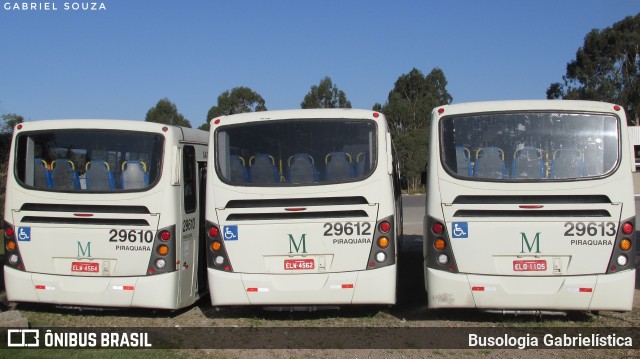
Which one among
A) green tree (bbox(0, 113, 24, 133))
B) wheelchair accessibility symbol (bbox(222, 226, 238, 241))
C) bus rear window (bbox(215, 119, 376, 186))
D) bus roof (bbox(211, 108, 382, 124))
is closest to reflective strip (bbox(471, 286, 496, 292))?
bus rear window (bbox(215, 119, 376, 186))

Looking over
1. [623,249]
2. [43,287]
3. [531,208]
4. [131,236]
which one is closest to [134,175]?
[131,236]

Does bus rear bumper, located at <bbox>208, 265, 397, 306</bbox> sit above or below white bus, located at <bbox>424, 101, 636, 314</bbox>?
below

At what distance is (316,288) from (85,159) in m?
3.38

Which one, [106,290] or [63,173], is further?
[63,173]

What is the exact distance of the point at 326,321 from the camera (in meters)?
7.41

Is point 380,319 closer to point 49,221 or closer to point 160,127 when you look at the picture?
point 160,127

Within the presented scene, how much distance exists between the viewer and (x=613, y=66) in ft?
151

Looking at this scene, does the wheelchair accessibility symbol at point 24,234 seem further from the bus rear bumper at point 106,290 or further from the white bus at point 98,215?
the bus rear bumper at point 106,290

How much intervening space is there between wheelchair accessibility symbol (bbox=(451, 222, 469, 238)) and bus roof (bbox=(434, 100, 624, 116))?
132 centimetres

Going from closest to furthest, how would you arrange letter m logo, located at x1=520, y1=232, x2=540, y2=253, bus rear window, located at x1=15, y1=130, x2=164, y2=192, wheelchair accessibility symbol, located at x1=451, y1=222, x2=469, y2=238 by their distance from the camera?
letter m logo, located at x1=520, y1=232, x2=540, y2=253 → wheelchair accessibility symbol, located at x1=451, y1=222, x2=469, y2=238 → bus rear window, located at x1=15, y1=130, x2=164, y2=192

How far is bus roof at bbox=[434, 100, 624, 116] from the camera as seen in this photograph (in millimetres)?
6738

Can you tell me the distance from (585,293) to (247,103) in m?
40.4

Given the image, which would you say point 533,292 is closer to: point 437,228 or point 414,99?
point 437,228

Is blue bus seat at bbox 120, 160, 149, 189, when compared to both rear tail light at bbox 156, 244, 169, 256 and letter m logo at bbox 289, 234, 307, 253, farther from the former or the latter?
letter m logo at bbox 289, 234, 307, 253
